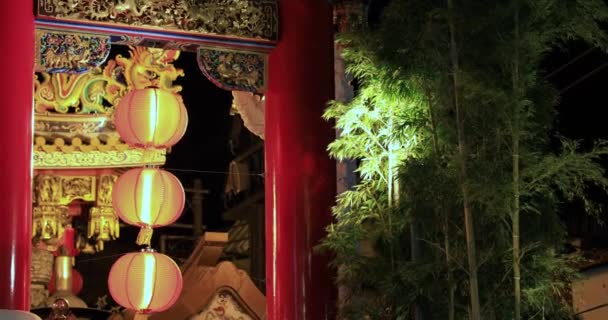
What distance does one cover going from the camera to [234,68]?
21.1ft

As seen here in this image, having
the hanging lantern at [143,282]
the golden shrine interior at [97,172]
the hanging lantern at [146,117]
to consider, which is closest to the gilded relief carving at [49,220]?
the golden shrine interior at [97,172]

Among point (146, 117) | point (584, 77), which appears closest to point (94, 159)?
point (146, 117)

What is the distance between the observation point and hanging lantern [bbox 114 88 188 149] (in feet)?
22.0

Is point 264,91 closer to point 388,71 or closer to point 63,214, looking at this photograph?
point 388,71

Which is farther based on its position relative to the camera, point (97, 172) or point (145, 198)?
point (97, 172)

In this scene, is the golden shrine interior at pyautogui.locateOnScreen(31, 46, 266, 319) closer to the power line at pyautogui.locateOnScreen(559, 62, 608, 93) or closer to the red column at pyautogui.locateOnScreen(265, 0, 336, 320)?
the red column at pyautogui.locateOnScreen(265, 0, 336, 320)

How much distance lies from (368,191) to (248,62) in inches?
52.8

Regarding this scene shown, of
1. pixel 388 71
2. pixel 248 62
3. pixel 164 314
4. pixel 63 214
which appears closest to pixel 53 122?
pixel 63 214

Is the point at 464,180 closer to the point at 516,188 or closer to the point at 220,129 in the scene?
the point at 516,188

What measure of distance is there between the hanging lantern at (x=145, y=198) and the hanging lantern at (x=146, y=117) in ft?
0.81

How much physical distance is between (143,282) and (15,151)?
169 centimetres

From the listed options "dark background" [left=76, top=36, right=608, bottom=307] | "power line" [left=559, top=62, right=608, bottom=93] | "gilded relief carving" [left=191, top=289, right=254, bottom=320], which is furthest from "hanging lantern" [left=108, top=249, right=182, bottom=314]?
"power line" [left=559, top=62, right=608, bottom=93]

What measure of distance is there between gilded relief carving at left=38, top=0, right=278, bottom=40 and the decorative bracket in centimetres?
12

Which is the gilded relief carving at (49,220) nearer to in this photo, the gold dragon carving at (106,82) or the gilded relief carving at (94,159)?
the gilded relief carving at (94,159)
